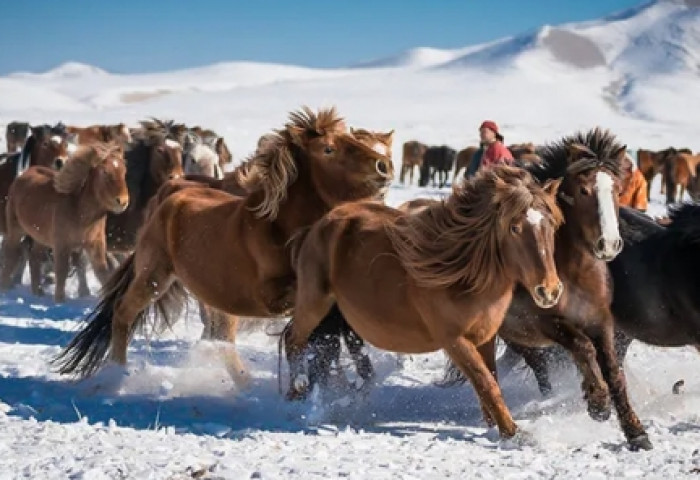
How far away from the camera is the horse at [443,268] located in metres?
5.13

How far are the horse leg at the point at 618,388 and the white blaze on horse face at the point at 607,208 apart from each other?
55cm

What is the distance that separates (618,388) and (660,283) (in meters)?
1.06

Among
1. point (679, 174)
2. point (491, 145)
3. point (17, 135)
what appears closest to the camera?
point (491, 145)

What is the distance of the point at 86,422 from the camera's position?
546 cm

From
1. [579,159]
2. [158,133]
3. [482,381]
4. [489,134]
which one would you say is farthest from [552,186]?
[158,133]

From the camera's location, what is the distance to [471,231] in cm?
540

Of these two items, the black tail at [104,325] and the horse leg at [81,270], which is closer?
the black tail at [104,325]

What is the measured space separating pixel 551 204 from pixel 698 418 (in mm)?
1820

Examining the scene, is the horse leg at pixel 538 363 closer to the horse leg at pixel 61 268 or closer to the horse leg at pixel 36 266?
the horse leg at pixel 61 268

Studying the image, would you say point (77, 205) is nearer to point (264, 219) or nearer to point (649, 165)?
point (264, 219)

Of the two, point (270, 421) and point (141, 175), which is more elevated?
point (141, 175)

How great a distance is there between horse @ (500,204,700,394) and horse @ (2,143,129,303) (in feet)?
19.0

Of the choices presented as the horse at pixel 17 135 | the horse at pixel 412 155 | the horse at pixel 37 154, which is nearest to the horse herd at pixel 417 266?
the horse at pixel 37 154

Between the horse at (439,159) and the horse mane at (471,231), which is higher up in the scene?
the horse at (439,159)
